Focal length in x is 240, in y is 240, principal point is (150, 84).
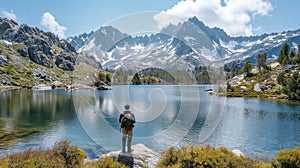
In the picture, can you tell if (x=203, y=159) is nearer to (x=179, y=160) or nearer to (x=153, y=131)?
(x=179, y=160)

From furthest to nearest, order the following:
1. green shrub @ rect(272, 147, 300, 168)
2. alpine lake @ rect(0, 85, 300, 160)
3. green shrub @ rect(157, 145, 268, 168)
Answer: alpine lake @ rect(0, 85, 300, 160) < green shrub @ rect(272, 147, 300, 168) < green shrub @ rect(157, 145, 268, 168)

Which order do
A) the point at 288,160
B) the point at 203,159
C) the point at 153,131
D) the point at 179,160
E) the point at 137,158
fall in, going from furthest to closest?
the point at 153,131
the point at 137,158
the point at 179,160
the point at 288,160
the point at 203,159

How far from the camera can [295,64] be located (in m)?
150

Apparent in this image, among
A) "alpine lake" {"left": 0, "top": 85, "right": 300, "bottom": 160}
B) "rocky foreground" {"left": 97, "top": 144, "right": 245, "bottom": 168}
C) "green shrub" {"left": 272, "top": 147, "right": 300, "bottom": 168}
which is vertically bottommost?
"alpine lake" {"left": 0, "top": 85, "right": 300, "bottom": 160}

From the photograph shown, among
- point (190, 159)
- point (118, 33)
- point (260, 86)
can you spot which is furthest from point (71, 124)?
point (260, 86)

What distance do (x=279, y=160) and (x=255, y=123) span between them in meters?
39.9

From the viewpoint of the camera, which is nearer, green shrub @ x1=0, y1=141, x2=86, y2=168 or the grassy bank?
green shrub @ x1=0, y1=141, x2=86, y2=168

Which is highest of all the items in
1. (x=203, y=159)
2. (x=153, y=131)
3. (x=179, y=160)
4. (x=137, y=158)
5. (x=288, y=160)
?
(x=203, y=159)

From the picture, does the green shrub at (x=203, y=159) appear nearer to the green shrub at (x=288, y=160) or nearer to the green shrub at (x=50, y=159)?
the green shrub at (x=288, y=160)

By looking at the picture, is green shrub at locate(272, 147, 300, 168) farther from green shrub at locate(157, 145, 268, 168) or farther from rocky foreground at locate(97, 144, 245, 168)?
rocky foreground at locate(97, 144, 245, 168)

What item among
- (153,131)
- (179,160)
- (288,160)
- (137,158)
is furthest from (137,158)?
(153,131)

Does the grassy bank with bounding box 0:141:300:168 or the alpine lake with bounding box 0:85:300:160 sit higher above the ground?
the grassy bank with bounding box 0:141:300:168

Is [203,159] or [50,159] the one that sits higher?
[203,159]

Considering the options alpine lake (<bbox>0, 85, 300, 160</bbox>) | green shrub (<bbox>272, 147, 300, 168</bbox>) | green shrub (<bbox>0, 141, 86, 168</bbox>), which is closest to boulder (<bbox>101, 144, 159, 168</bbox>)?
green shrub (<bbox>0, 141, 86, 168</bbox>)
